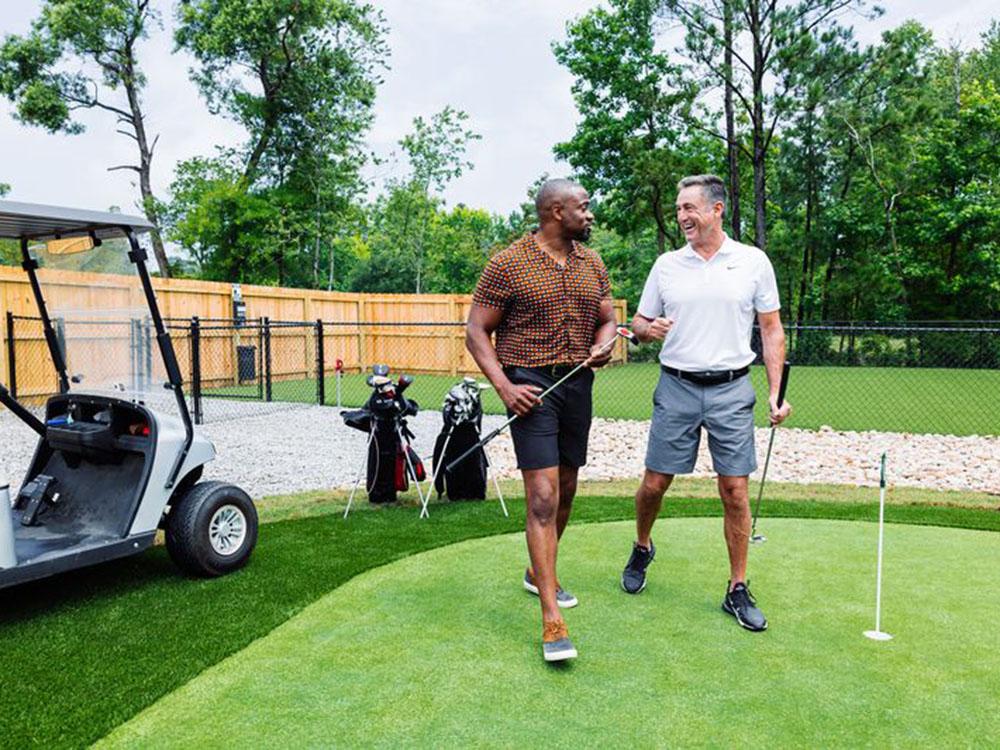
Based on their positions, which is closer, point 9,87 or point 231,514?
point 231,514

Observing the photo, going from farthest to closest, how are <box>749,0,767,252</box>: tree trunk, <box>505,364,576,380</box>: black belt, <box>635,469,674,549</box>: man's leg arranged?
<box>749,0,767,252</box>: tree trunk → <box>635,469,674,549</box>: man's leg → <box>505,364,576,380</box>: black belt

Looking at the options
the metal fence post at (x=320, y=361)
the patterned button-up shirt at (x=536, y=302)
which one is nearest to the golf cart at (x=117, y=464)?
the patterned button-up shirt at (x=536, y=302)

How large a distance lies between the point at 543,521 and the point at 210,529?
67.6 inches

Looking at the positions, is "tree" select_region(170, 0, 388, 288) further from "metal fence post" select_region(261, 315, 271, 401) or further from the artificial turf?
the artificial turf

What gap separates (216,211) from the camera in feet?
73.6

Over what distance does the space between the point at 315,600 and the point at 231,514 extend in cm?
73

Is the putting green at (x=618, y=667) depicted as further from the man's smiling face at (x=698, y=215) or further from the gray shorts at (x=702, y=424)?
the man's smiling face at (x=698, y=215)

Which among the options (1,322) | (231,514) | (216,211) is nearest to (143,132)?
(216,211)

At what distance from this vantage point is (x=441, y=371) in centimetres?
1878

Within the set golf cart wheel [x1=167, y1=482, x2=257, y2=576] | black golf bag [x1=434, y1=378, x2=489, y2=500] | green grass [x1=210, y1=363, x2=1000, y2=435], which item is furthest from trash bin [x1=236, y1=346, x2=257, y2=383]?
golf cart wheel [x1=167, y1=482, x2=257, y2=576]

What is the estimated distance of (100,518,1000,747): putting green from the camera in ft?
7.25

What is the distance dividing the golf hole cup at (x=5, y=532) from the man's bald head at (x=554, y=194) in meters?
2.25

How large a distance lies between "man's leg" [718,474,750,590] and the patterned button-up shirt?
2.68 ft

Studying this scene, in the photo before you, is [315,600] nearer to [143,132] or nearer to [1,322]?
[1,322]
